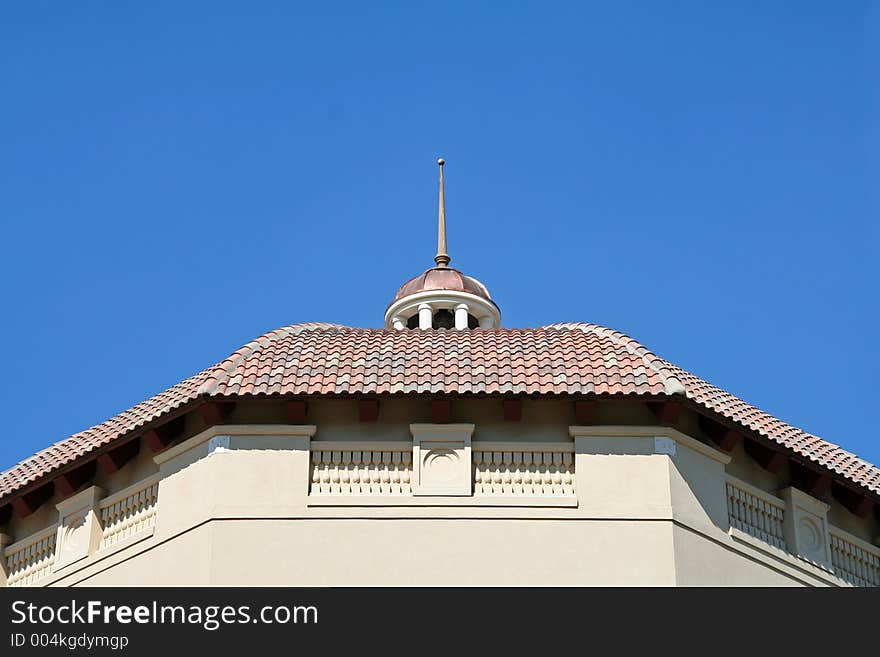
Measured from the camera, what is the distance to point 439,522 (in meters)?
20.3

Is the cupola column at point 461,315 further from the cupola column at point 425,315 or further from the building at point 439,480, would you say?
the building at point 439,480

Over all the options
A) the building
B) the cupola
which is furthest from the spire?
the building

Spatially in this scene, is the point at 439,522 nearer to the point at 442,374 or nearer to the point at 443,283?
the point at 442,374

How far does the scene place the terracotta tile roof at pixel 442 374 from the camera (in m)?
20.8

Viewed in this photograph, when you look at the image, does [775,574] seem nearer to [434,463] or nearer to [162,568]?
[434,463]

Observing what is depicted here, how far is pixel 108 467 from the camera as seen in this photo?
71.0 feet

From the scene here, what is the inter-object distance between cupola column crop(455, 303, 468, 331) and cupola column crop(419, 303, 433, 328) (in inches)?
15.6

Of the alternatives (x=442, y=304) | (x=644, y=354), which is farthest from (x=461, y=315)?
(x=644, y=354)

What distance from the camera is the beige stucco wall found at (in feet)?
65.7

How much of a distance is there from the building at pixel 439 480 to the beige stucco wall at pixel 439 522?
23mm

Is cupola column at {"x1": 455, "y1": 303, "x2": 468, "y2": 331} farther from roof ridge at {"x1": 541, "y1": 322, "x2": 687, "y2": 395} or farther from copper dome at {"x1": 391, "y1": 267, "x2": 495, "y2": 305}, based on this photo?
roof ridge at {"x1": 541, "y1": 322, "x2": 687, "y2": 395}

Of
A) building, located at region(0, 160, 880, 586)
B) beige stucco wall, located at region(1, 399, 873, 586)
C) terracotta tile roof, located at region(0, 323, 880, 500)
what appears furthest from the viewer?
terracotta tile roof, located at region(0, 323, 880, 500)
